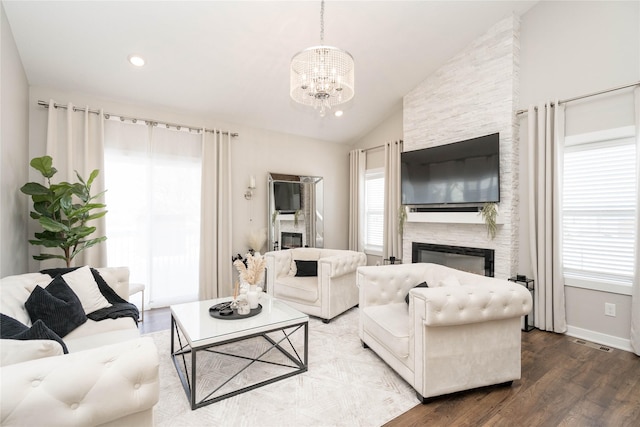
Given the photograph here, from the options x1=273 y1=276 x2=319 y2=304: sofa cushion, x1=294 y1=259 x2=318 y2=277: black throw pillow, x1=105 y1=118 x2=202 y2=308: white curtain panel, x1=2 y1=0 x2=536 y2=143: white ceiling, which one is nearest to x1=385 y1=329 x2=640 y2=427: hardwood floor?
x1=273 y1=276 x2=319 y2=304: sofa cushion

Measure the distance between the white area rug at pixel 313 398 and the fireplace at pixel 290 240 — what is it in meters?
2.50

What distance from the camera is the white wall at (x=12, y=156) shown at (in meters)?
2.29

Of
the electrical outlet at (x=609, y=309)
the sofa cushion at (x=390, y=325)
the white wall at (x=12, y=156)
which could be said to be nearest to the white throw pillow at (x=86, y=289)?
the white wall at (x=12, y=156)

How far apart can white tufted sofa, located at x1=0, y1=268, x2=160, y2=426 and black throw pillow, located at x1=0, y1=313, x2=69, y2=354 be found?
0.61 feet

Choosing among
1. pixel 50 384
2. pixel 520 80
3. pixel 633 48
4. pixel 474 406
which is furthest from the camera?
pixel 520 80

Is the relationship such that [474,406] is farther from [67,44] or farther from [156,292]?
[67,44]

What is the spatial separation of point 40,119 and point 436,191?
479 centimetres

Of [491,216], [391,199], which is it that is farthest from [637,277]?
[391,199]

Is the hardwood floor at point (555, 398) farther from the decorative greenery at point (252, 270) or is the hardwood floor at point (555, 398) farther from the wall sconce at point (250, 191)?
the wall sconce at point (250, 191)

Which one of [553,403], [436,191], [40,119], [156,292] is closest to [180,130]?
[40,119]

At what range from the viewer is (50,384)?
1020 millimetres

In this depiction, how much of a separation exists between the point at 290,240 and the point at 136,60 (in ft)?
10.4

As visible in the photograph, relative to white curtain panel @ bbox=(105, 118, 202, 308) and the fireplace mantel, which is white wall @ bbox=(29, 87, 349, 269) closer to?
white curtain panel @ bbox=(105, 118, 202, 308)

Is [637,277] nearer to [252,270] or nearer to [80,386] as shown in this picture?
[252,270]
